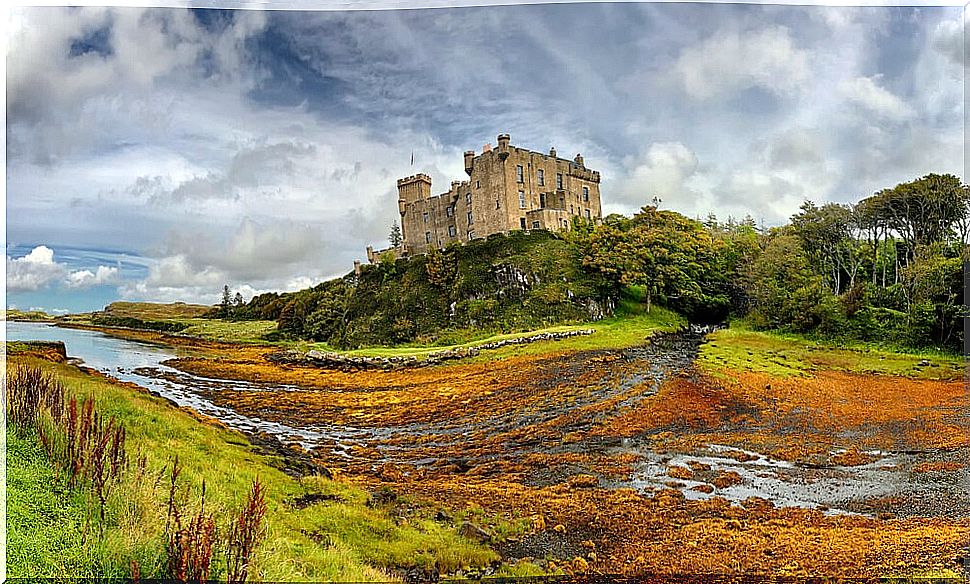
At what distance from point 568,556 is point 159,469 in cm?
262

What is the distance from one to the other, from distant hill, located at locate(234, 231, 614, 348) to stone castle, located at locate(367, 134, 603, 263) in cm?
46

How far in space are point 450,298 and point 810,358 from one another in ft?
16.2

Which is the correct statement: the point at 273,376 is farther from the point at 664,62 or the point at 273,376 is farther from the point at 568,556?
the point at 664,62

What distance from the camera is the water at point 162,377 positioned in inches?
192

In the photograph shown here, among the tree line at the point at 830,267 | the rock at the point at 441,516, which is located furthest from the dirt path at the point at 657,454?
the tree line at the point at 830,267

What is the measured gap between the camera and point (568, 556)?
3.68 m

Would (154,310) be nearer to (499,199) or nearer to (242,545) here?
(242,545)

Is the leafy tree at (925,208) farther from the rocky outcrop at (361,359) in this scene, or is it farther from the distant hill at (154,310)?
the distant hill at (154,310)

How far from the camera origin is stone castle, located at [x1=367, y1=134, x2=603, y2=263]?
260 inches

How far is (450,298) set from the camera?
7.24 meters

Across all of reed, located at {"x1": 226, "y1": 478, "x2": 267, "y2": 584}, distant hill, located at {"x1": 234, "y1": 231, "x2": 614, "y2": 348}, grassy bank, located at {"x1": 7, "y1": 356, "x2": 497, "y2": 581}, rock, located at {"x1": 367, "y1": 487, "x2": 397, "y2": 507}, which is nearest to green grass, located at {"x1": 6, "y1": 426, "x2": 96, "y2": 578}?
grassy bank, located at {"x1": 7, "y1": 356, "x2": 497, "y2": 581}

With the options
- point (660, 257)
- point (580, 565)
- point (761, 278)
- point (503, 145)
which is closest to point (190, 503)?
point (580, 565)

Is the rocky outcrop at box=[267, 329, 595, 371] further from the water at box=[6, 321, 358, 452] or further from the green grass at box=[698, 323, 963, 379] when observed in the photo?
the green grass at box=[698, 323, 963, 379]

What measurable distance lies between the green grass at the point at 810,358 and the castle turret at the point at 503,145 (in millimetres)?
3738
